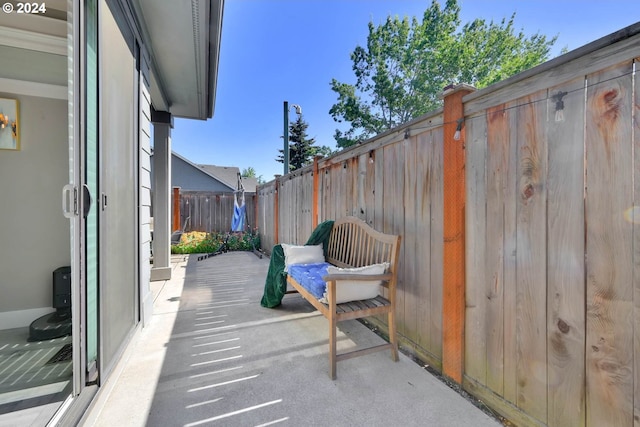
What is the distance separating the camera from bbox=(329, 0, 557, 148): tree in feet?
42.0

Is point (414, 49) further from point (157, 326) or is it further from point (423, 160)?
point (157, 326)

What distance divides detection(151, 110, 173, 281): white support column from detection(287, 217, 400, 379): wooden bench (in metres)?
2.37

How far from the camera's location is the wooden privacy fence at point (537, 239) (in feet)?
3.41

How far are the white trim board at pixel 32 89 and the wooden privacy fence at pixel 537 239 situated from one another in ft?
10.5

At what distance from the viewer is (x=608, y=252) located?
107 cm

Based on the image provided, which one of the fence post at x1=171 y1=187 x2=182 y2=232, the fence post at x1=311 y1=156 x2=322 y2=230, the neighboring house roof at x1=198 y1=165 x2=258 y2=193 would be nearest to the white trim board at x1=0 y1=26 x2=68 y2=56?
the fence post at x1=311 y1=156 x2=322 y2=230

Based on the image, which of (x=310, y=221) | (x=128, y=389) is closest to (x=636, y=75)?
(x=128, y=389)

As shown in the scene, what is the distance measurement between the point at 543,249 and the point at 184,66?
3.81 meters

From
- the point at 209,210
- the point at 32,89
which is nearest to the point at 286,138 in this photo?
the point at 209,210

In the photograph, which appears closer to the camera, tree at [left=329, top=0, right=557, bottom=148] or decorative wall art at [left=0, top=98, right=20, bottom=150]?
decorative wall art at [left=0, top=98, right=20, bottom=150]

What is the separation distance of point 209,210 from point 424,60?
12.4 m

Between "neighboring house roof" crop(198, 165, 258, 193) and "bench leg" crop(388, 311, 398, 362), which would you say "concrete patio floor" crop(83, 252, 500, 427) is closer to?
"bench leg" crop(388, 311, 398, 362)

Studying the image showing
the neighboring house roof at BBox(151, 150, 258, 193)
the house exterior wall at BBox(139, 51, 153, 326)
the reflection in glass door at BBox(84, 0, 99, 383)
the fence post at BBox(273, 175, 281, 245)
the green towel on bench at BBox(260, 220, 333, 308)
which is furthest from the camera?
the neighboring house roof at BBox(151, 150, 258, 193)

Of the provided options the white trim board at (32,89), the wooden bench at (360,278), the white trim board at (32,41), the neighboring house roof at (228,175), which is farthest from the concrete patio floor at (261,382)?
the neighboring house roof at (228,175)
